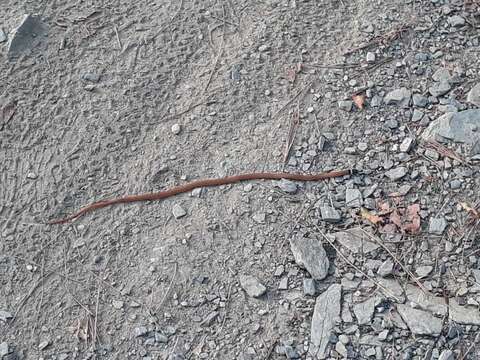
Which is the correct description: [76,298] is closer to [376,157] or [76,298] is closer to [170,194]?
[170,194]

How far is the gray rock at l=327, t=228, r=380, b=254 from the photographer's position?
326 centimetres

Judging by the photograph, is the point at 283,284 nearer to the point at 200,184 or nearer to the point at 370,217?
the point at 370,217

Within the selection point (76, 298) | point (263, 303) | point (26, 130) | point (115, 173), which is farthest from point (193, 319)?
point (26, 130)

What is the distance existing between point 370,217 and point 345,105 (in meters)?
0.67

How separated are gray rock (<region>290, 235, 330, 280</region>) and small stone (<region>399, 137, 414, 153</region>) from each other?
0.66 meters

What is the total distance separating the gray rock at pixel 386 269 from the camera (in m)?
3.17

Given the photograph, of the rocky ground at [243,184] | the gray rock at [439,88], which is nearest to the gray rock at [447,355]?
the rocky ground at [243,184]

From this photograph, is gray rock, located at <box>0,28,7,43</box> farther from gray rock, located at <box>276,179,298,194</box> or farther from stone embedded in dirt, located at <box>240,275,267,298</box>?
stone embedded in dirt, located at <box>240,275,267,298</box>

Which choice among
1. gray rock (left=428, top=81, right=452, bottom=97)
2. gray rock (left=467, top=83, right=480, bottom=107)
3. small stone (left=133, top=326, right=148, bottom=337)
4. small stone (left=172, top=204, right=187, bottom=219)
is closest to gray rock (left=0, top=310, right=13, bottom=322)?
small stone (left=133, top=326, right=148, bottom=337)

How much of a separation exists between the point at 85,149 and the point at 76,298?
0.82 metres

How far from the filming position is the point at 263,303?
3160 millimetres

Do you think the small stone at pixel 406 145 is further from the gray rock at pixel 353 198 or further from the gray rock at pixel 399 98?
the gray rock at pixel 353 198

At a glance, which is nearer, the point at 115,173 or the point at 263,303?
the point at 263,303

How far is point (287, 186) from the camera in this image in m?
3.46
